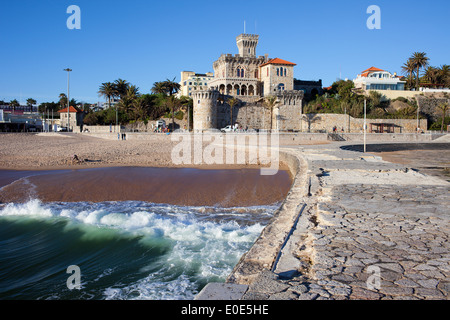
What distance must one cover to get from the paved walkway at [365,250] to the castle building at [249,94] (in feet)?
136

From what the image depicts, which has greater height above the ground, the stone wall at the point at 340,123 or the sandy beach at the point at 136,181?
the stone wall at the point at 340,123

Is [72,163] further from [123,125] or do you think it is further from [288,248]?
[123,125]

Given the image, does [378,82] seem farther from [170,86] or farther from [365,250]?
[365,250]

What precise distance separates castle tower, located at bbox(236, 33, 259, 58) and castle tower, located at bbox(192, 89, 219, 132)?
1248 centimetres

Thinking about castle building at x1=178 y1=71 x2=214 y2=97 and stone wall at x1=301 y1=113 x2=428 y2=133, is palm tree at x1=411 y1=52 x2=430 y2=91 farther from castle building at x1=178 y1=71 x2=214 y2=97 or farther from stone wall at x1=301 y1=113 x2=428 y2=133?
castle building at x1=178 y1=71 x2=214 y2=97

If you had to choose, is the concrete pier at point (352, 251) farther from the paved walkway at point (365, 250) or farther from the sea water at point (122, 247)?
the sea water at point (122, 247)

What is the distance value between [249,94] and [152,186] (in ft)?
143

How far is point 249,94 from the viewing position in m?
55.5

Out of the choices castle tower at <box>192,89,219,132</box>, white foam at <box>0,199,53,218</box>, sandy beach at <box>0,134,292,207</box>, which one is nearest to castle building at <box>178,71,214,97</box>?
castle tower at <box>192,89,219,132</box>

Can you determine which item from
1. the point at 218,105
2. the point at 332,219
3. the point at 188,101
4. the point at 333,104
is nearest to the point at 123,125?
the point at 188,101

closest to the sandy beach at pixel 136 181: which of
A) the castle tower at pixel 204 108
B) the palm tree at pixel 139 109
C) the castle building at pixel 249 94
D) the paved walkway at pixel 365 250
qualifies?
the paved walkway at pixel 365 250

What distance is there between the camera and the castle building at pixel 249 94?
47906 millimetres

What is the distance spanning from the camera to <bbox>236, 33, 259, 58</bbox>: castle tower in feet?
182
